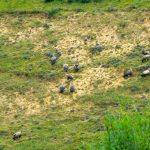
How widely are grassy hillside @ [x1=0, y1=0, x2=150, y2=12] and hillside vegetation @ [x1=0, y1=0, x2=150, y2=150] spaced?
0.46ft

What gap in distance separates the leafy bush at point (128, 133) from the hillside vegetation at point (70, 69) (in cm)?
864

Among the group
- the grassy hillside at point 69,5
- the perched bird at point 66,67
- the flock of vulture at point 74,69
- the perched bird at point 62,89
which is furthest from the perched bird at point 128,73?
the grassy hillside at point 69,5

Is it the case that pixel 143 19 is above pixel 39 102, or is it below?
above

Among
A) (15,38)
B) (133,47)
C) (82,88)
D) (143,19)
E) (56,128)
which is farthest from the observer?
(15,38)

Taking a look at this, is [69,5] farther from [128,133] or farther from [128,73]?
[128,133]

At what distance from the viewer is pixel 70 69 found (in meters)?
62.4

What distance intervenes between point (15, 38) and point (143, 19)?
18036 millimetres

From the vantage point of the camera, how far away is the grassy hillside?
72062mm

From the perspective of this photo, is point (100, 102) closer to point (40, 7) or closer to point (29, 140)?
point (29, 140)

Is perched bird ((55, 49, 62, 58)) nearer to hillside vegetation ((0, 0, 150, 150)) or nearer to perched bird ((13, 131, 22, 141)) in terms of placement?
hillside vegetation ((0, 0, 150, 150))

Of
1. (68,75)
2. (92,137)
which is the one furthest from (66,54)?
(92,137)

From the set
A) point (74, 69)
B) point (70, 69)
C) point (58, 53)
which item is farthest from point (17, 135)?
point (58, 53)

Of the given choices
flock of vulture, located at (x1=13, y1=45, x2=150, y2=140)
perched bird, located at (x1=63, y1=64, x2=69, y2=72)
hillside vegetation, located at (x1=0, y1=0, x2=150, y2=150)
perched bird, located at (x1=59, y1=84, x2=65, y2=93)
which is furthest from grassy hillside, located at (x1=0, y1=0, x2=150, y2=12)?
perched bird, located at (x1=59, y1=84, x2=65, y2=93)

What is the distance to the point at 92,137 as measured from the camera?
47.8m
